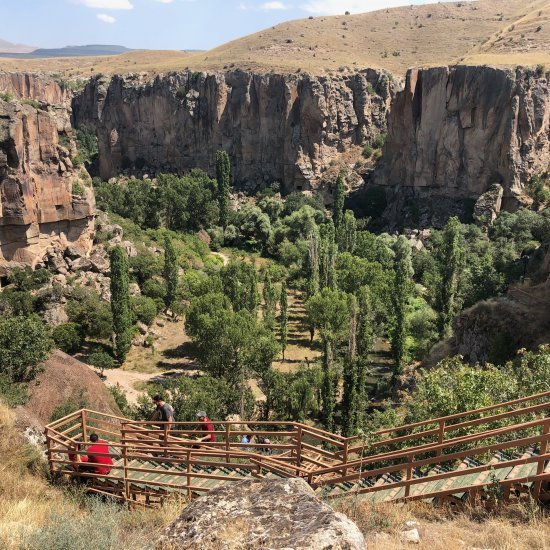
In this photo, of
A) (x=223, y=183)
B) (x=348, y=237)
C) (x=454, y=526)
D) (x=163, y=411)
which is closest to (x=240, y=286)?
(x=348, y=237)

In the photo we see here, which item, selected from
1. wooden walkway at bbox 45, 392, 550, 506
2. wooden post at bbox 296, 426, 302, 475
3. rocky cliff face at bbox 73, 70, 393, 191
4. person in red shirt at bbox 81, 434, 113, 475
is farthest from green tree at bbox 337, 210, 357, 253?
wooden post at bbox 296, 426, 302, 475

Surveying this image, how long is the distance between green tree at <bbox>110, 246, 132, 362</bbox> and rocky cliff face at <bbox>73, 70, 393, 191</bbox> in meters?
40.7

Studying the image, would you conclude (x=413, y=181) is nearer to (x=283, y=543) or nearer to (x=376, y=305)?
(x=376, y=305)

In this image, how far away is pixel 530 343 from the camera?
65.6 feet

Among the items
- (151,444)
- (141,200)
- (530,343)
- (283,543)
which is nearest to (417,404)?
(151,444)

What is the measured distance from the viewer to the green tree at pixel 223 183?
61.0 metres

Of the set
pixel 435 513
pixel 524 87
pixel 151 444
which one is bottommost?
pixel 151 444

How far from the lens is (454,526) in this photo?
7.05 metres

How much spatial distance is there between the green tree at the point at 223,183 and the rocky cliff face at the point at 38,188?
70.1 ft

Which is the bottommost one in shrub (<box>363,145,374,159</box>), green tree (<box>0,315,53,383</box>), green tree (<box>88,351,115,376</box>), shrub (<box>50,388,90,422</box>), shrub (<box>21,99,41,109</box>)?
green tree (<box>88,351,115,376</box>)

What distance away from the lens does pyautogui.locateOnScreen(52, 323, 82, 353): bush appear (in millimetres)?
32031

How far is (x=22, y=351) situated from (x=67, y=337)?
54.5ft

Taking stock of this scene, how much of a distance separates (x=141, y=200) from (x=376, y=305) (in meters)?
29.7

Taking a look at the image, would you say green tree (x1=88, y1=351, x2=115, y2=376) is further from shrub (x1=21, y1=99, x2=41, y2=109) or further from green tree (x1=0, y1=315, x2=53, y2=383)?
shrub (x1=21, y1=99, x2=41, y2=109)
